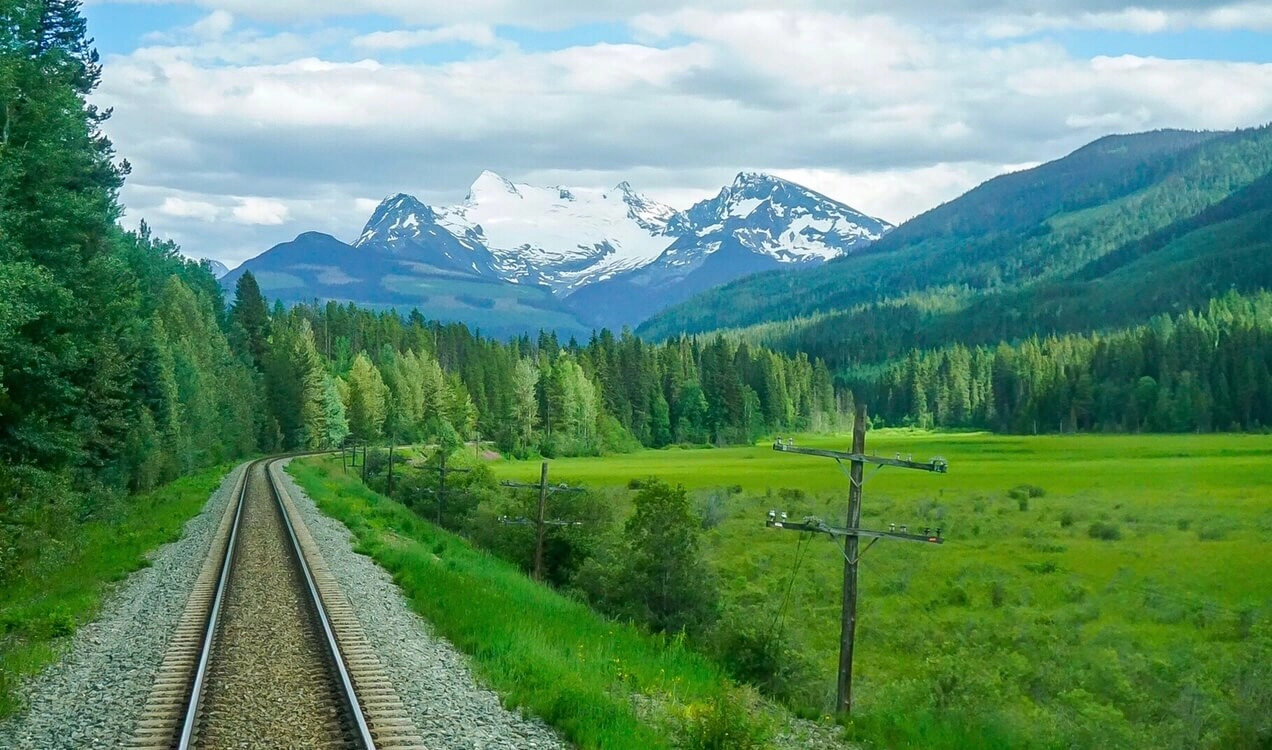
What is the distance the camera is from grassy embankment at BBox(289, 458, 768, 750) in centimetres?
1393

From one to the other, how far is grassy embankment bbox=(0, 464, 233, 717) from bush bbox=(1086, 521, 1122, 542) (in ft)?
125

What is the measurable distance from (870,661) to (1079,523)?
27397mm

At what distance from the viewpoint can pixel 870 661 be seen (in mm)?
30031

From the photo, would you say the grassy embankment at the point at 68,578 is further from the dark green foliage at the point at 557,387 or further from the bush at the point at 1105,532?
the dark green foliage at the point at 557,387

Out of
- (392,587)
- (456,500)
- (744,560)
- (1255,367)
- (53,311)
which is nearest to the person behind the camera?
(392,587)

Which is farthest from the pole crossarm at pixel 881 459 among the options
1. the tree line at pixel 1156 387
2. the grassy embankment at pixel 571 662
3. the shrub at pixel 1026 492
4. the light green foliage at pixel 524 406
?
the tree line at pixel 1156 387

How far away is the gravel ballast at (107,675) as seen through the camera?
12.8 metres

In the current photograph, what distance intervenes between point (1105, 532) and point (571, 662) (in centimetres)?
3882

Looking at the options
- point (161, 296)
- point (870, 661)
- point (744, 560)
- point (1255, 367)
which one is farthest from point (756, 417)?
point (870, 661)

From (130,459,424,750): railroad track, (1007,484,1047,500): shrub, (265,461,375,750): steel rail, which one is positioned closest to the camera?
(265,461,375,750): steel rail

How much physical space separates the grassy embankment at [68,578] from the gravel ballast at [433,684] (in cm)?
494

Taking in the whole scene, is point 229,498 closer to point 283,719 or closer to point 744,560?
point 744,560

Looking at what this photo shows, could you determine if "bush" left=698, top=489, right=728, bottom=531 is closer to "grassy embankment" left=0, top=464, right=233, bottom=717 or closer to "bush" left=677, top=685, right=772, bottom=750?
"grassy embankment" left=0, top=464, right=233, bottom=717

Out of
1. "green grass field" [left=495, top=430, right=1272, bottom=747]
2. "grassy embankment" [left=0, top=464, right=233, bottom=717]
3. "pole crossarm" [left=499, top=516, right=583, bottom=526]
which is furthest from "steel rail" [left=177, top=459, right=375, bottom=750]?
"pole crossarm" [left=499, top=516, right=583, bottom=526]
